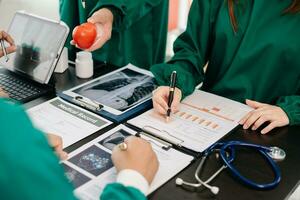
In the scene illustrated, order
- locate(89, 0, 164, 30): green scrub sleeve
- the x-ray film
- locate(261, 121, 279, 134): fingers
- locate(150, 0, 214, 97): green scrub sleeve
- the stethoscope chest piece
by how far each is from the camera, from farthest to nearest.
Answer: locate(89, 0, 164, 30): green scrub sleeve, locate(150, 0, 214, 97): green scrub sleeve, the x-ray film, locate(261, 121, 279, 134): fingers, the stethoscope chest piece

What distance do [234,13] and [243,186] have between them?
63 centimetres

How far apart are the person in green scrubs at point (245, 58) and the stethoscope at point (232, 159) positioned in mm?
114

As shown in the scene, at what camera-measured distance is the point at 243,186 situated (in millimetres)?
812

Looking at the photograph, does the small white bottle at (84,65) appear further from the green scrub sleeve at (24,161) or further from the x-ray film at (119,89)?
the green scrub sleeve at (24,161)

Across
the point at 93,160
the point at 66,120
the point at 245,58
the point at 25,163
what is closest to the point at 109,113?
the point at 66,120

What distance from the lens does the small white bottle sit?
1.30 metres

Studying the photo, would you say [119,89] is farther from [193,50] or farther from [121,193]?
[121,193]

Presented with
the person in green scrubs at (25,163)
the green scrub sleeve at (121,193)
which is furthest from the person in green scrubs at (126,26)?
the person in green scrubs at (25,163)

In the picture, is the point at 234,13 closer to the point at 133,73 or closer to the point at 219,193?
the point at 133,73

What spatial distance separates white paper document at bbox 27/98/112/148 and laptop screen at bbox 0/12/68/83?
0.45 feet

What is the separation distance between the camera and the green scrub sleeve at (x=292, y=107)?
107cm

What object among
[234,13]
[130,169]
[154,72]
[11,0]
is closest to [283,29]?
[234,13]

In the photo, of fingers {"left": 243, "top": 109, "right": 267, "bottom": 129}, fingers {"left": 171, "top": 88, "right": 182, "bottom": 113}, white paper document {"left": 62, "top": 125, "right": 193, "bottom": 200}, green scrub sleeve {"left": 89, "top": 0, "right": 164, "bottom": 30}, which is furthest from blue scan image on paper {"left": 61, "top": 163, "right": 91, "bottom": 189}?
green scrub sleeve {"left": 89, "top": 0, "right": 164, "bottom": 30}

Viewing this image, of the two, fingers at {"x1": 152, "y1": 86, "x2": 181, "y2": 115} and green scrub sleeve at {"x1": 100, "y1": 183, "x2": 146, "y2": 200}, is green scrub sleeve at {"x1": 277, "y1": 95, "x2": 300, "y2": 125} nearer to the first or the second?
fingers at {"x1": 152, "y1": 86, "x2": 181, "y2": 115}
